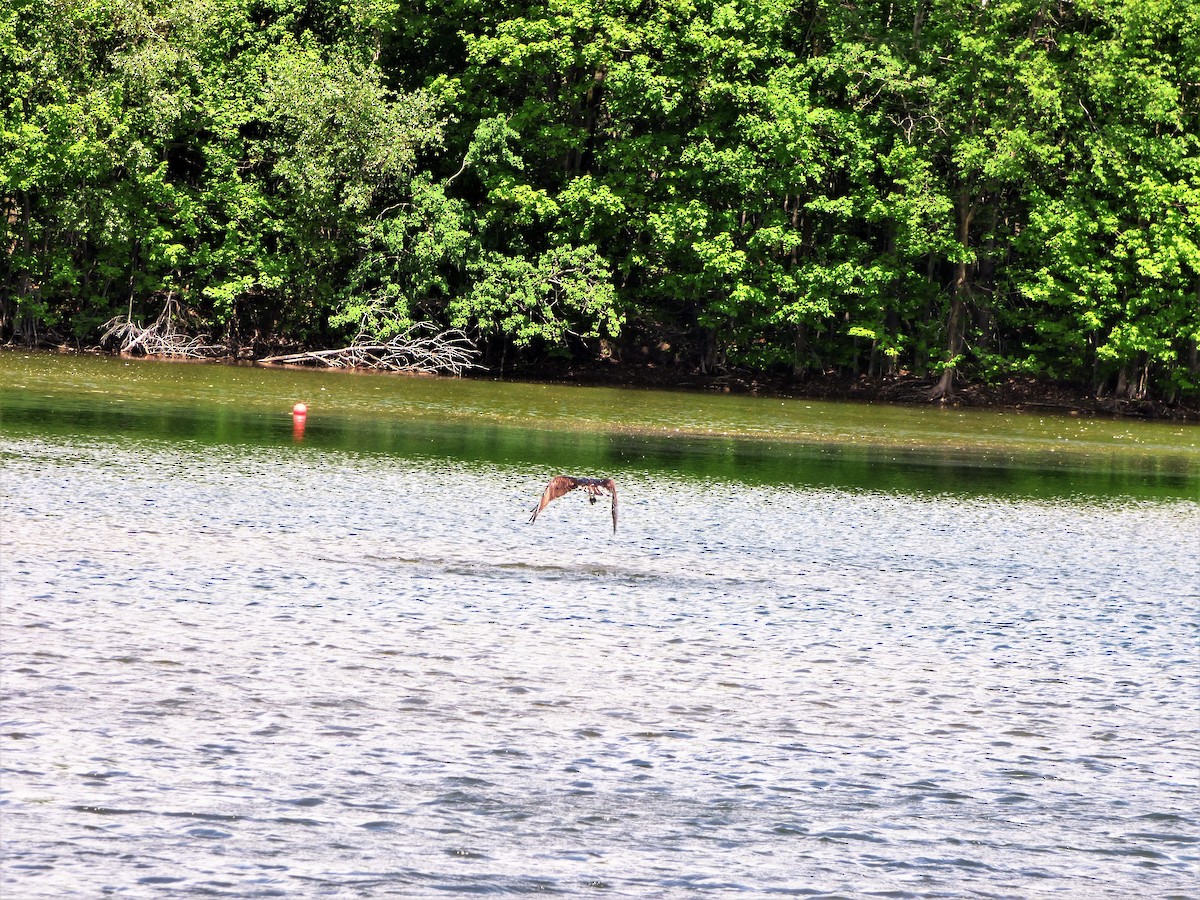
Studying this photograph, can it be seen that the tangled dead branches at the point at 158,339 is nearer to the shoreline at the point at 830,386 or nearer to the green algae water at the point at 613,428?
the shoreline at the point at 830,386

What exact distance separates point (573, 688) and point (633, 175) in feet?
137

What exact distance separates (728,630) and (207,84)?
134 feet

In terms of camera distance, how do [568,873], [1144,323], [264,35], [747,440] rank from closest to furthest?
[568,873], [747,440], [1144,323], [264,35]

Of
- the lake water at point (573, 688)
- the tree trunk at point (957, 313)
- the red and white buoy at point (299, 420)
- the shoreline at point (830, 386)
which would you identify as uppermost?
the tree trunk at point (957, 313)

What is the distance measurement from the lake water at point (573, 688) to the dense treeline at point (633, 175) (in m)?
26.0

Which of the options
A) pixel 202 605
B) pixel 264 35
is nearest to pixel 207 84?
pixel 264 35

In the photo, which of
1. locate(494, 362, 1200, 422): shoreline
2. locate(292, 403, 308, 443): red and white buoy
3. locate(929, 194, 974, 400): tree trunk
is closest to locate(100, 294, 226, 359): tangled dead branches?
locate(494, 362, 1200, 422): shoreline

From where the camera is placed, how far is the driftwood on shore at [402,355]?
49.1m

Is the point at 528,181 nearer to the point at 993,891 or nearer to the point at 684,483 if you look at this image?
the point at 684,483

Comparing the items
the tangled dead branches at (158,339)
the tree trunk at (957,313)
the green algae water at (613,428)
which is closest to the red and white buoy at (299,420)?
the green algae water at (613,428)

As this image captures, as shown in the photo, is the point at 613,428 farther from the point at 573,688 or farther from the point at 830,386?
the point at 573,688

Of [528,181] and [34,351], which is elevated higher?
[528,181]

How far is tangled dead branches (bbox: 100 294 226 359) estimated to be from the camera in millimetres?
49062

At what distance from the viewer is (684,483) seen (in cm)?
2481
